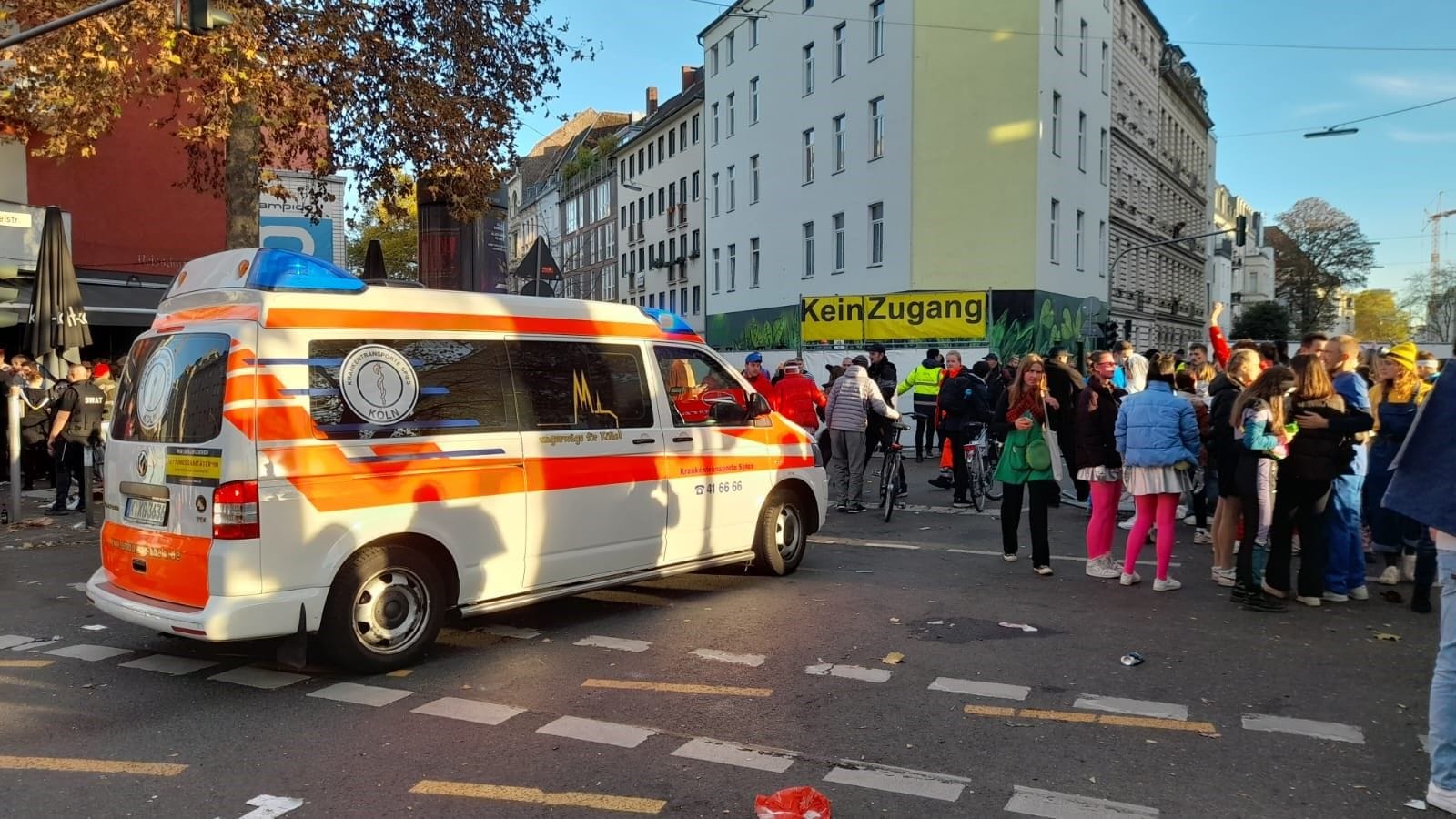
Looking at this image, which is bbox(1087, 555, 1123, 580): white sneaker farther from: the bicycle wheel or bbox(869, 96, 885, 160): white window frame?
bbox(869, 96, 885, 160): white window frame

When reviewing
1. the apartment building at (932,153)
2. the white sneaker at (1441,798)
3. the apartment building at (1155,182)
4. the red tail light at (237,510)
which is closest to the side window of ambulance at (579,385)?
the red tail light at (237,510)

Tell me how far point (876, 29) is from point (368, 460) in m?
31.1

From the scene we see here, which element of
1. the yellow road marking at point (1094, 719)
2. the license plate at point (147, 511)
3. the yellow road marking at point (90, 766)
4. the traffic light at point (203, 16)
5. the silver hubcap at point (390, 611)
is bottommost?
the yellow road marking at point (90, 766)

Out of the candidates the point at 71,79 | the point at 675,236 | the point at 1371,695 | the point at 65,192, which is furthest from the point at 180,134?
the point at 675,236

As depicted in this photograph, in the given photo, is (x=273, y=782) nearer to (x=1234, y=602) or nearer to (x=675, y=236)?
(x=1234, y=602)

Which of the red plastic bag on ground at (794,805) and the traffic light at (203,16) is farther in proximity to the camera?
the traffic light at (203,16)

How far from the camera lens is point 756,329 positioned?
132ft

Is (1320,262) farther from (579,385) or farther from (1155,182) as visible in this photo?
(579,385)

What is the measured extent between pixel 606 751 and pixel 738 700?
91cm

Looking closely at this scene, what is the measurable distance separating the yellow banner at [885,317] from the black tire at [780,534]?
17327 millimetres

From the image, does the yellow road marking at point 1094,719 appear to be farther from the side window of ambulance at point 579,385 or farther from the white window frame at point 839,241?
the white window frame at point 839,241

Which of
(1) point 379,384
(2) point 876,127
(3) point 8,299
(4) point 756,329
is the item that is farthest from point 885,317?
(1) point 379,384

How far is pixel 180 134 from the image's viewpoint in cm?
1252

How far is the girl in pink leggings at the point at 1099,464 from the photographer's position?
8.28m
